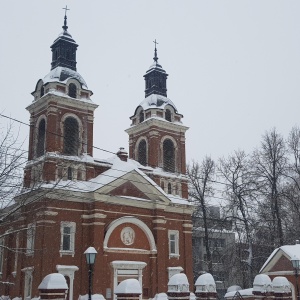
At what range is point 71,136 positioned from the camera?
32562 mm

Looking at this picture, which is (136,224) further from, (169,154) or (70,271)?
(169,154)

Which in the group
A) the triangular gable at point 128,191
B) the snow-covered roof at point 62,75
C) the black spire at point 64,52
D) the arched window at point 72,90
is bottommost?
the triangular gable at point 128,191

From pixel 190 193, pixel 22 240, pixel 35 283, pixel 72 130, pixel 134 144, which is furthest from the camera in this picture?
pixel 190 193

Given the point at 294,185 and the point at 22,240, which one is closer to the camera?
the point at 22,240

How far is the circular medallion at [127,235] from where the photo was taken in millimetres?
31203

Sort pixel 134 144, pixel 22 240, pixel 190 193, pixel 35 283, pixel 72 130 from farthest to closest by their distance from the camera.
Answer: pixel 190 193 → pixel 134 144 → pixel 72 130 → pixel 22 240 → pixel 35 283

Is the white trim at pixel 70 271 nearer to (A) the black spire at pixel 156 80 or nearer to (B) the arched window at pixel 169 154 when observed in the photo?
(B) the arched window at pixel 169 154

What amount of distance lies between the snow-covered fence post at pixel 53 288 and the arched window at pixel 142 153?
77.6 feet

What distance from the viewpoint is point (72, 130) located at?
32719 millimetres

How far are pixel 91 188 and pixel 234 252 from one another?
15.5 metres

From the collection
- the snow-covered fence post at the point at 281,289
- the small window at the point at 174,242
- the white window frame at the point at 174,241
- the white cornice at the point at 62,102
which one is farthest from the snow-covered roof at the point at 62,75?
the snow-covered fence post at the point at 281,289

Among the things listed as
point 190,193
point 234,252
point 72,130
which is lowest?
point 234,252

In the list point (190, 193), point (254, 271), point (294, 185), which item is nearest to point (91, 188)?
point (190, 193)

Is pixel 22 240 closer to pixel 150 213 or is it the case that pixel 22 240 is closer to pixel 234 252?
pixel 150 213
